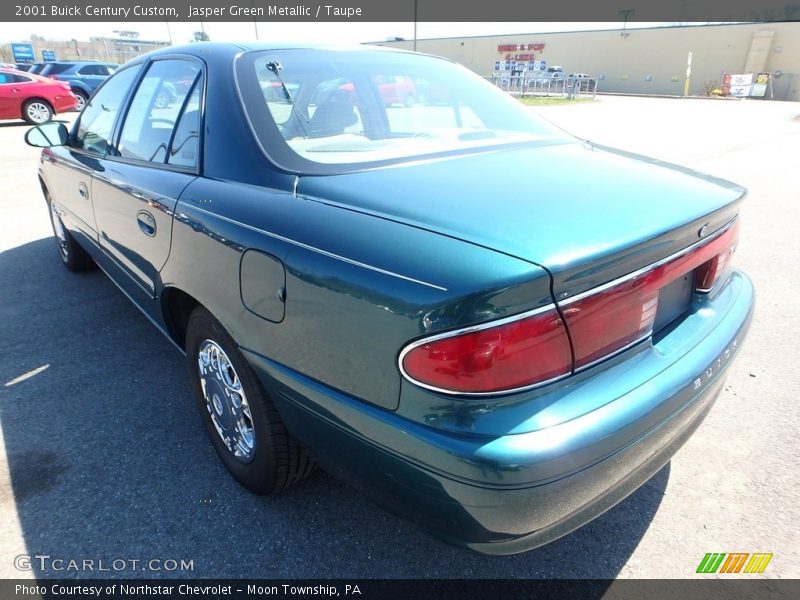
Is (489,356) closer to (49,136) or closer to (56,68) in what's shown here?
(49,136)

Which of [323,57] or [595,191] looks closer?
[595,191]

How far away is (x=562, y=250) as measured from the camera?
4.39ft

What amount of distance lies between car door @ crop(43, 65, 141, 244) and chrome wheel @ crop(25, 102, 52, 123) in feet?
45.2

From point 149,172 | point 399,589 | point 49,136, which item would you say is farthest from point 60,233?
point 399,589

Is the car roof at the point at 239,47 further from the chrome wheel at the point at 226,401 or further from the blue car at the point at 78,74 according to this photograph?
the blue car at the point at 78,74

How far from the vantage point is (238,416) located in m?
2.15

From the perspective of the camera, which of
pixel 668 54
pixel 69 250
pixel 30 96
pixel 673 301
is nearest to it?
pixel 673 301

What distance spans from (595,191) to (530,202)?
0.28 m

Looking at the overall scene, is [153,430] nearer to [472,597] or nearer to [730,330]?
[472,597]

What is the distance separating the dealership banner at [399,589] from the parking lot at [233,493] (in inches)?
1.4

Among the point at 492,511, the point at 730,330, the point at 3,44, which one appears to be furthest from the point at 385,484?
the point at 3,44

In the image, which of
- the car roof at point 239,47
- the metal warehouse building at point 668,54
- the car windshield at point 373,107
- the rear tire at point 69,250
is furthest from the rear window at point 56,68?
the metal warehouse building at point 668,54

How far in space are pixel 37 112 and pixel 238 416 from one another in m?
17.0

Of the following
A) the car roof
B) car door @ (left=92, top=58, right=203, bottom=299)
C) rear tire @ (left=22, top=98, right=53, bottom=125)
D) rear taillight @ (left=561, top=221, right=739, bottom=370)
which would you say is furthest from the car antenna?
rear tire @ (left=22, top=98, right=53, bottom=125)
